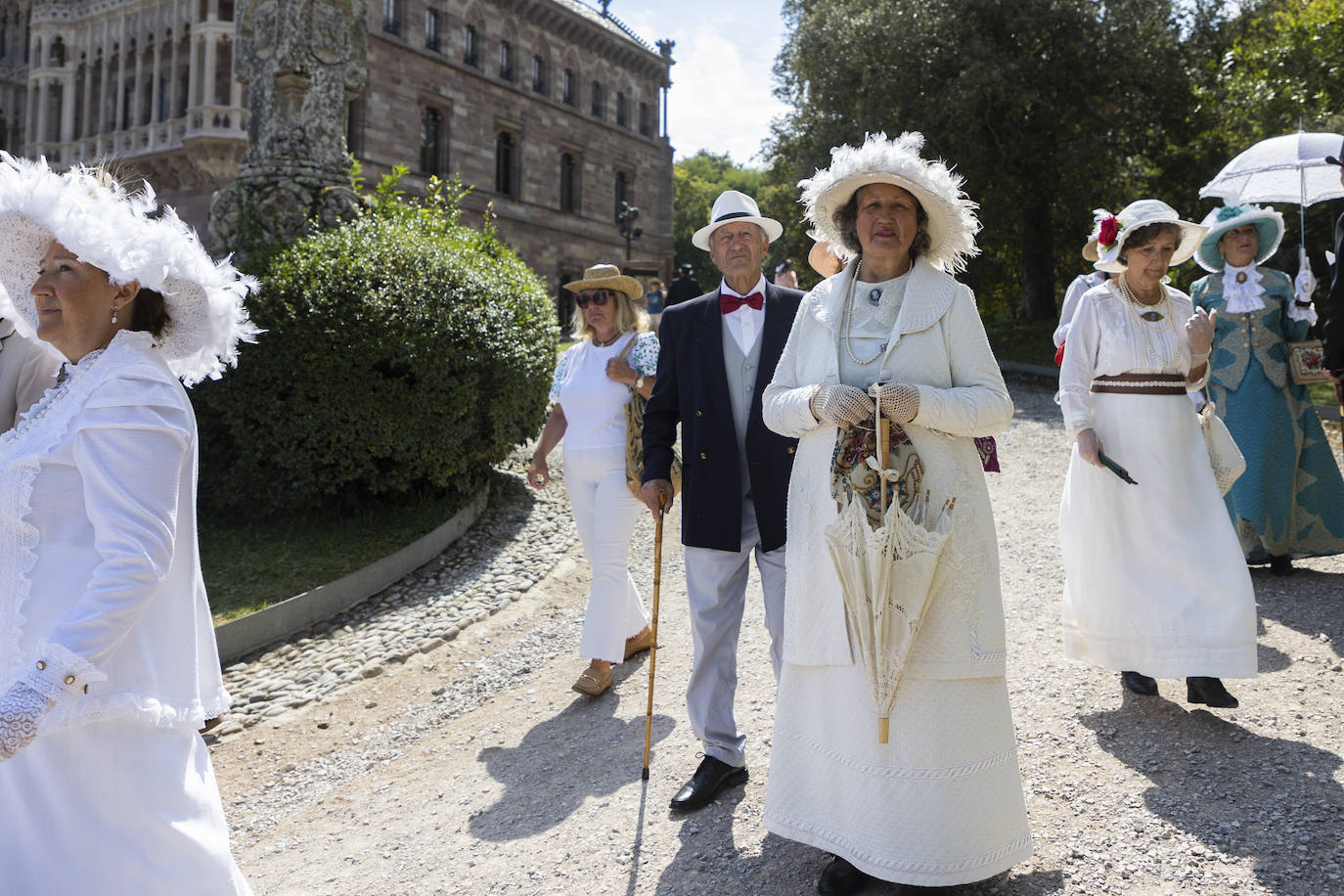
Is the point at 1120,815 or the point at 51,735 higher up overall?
the point at 51,735

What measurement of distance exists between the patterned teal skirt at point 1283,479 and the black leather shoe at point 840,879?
483 centimetres

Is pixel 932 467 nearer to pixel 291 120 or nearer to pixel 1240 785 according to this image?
pixel 1240 785

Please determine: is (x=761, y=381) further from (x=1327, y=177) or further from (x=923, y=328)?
(x=1327, y=177)

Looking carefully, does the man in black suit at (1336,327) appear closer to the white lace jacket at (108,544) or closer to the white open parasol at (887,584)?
the white open parasol at (887,584)

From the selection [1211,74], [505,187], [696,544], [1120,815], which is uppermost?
[505,187]

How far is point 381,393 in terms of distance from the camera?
26.5 ft

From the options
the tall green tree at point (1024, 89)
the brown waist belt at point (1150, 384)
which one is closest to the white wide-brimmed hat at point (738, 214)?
the brown waist belt at point (1150, 384)

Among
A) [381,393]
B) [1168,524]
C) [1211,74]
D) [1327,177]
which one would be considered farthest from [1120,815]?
[1211,74]

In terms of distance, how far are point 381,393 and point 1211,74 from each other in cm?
2086

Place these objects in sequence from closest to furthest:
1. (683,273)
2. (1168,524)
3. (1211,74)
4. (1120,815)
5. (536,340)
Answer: (1120,815) → (1168,524) → (536,340) → (683,273) → (1211,74)

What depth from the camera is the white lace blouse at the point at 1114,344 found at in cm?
487

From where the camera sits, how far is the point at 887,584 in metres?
3.04

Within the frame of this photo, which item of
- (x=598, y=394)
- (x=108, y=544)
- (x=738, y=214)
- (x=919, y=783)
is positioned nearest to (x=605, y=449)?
(x=598, y=394)

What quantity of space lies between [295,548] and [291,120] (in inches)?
166
